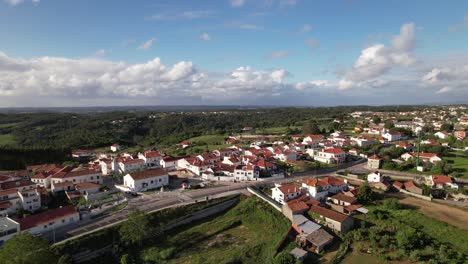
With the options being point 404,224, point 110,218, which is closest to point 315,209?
point 404,224

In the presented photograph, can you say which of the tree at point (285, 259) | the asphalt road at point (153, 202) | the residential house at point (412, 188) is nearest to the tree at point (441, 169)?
the residential house at point (412, 188)

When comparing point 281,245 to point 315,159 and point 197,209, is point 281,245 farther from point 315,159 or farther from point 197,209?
point 315,159

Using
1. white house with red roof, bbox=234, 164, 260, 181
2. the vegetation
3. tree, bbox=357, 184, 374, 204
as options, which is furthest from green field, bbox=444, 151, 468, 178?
white house with red roof, bbox=234, 164, 260, 181

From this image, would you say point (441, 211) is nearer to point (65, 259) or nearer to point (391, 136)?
point (65, 259)

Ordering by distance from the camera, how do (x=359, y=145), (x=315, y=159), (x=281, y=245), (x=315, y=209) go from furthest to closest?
(x=359, y=145) → (x=315, y=159) → (x=315, y=209) → (x=281, y=245)

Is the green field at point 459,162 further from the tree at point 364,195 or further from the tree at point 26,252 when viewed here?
the tree at point 26,252
